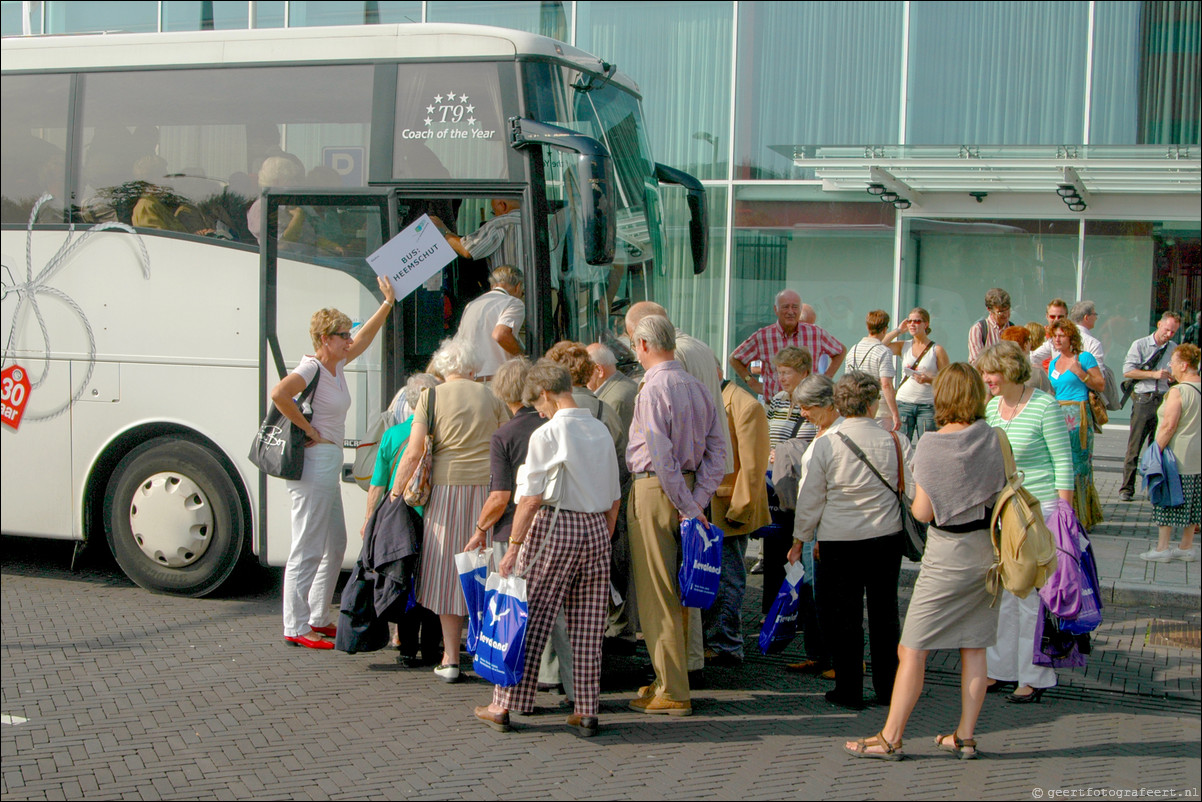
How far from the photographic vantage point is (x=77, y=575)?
26.9 feet

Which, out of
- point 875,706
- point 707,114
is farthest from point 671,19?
point 875,706

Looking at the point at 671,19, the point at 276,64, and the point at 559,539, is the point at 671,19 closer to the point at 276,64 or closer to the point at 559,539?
the point at 276,64

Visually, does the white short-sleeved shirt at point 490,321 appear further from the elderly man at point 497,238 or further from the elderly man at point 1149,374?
the elderly man at point 1149,374

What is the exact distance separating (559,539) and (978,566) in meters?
1.77

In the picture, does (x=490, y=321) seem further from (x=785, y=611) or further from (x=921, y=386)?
(x=921, y=386)

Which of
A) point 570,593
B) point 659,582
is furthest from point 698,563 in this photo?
point 570,593

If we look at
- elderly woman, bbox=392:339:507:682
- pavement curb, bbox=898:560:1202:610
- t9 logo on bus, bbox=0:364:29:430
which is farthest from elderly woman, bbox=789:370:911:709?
t9 logo on bus, bbox=0:364:29:430

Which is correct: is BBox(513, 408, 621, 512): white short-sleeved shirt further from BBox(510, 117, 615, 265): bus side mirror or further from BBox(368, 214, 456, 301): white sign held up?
BBox(368, 214, 456, 301): white sign held up

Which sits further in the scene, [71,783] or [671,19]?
[671,19]

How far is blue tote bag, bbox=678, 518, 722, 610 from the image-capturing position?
5.36 meters

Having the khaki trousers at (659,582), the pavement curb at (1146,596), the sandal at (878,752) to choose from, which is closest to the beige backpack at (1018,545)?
the sandal at (878,752)

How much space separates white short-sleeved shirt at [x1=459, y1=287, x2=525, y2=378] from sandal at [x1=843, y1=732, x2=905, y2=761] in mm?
3003

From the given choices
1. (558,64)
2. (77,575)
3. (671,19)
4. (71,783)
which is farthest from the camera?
(671,19)

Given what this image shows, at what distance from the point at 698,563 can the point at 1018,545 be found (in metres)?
1.45
